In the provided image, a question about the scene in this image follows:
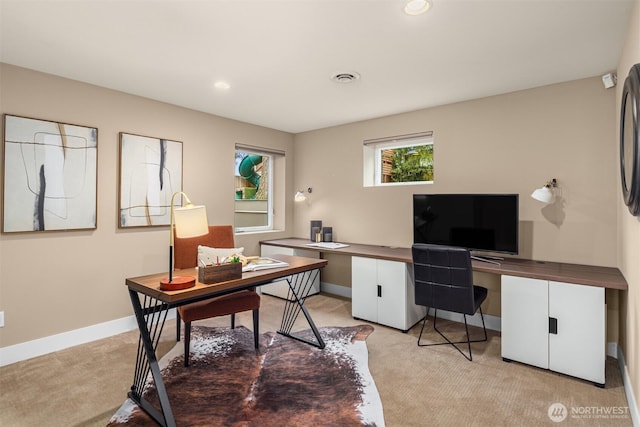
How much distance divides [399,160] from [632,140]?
2499 millimetres

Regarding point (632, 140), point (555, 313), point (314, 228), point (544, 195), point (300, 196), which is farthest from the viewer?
point (300, 196)

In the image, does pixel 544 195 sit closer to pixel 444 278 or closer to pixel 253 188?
pixel 444 278

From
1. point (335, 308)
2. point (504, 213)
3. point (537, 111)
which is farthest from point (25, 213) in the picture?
point (537, 111)

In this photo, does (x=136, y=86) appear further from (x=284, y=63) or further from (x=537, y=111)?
(x=537, y=111)

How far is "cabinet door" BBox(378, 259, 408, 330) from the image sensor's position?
3.21m

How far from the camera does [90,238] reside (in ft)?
9.88

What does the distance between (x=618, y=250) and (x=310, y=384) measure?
101 inches

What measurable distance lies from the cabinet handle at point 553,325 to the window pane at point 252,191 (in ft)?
11.3

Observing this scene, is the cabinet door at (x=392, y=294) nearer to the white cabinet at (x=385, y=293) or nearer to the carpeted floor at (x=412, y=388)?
the white cabinet at (x=385, y=293)

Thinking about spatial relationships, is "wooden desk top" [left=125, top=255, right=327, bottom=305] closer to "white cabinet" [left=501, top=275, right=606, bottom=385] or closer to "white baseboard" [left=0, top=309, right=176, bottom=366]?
"white baseboard" [left=0, top=309, right=176, bottom=366]

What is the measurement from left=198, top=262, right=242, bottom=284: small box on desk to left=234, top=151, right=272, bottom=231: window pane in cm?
233

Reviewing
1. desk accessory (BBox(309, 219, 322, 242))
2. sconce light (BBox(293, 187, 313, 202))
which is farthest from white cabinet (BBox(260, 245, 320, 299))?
sconce light (BBox(293, 187, 313, 202))

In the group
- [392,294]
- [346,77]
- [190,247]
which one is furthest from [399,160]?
[190,247]

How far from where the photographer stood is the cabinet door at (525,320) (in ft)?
7.99
